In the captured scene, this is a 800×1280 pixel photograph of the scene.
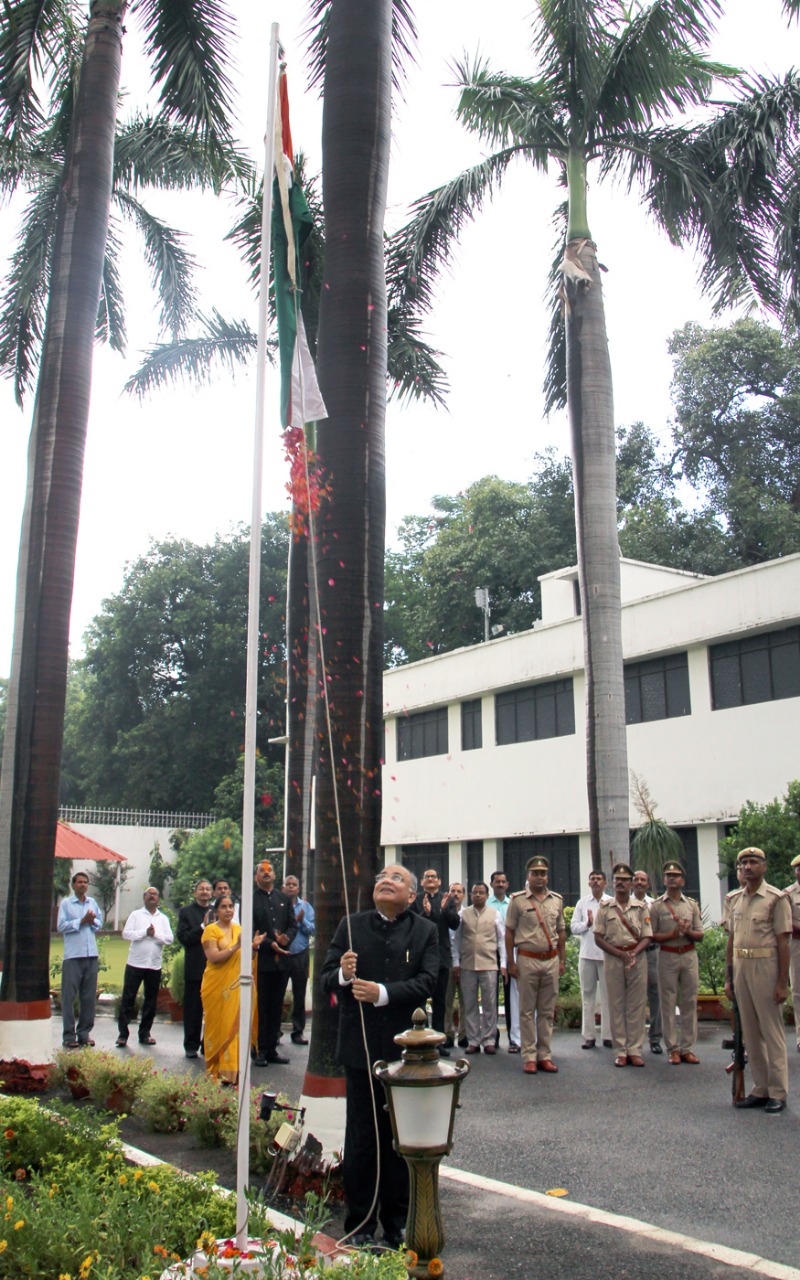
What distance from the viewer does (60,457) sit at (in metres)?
11.8

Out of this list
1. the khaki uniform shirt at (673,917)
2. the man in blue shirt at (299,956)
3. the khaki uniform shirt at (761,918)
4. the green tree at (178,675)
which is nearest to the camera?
the khaki uniform shirt at (761,918)

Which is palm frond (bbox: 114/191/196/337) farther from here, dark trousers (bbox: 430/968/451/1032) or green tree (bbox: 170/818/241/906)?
green tree (bbox: 170/818/241/906)

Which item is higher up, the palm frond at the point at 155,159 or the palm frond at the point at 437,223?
the palm frond at the point at 155,159

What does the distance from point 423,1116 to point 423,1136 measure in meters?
0.08

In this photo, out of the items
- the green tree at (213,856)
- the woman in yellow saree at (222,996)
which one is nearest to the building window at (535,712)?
the green tree at (213,856)

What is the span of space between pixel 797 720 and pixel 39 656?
14957 millimetres

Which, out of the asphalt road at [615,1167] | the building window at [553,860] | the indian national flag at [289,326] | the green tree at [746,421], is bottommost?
the asphalt road at [615,1167]

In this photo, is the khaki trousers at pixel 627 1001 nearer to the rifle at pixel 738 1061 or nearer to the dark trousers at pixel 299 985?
the rifle at pixel 738 1061

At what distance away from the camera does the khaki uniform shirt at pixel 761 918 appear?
30.3 ft

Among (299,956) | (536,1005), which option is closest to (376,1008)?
(536,1005)

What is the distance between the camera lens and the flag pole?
16.3ft

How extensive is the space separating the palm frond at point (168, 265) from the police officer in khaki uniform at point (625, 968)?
43.1ft

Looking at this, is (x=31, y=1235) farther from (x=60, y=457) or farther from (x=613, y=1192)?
(x=60, y=457)

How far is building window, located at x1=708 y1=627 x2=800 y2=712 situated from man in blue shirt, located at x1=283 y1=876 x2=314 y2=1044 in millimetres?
11845
